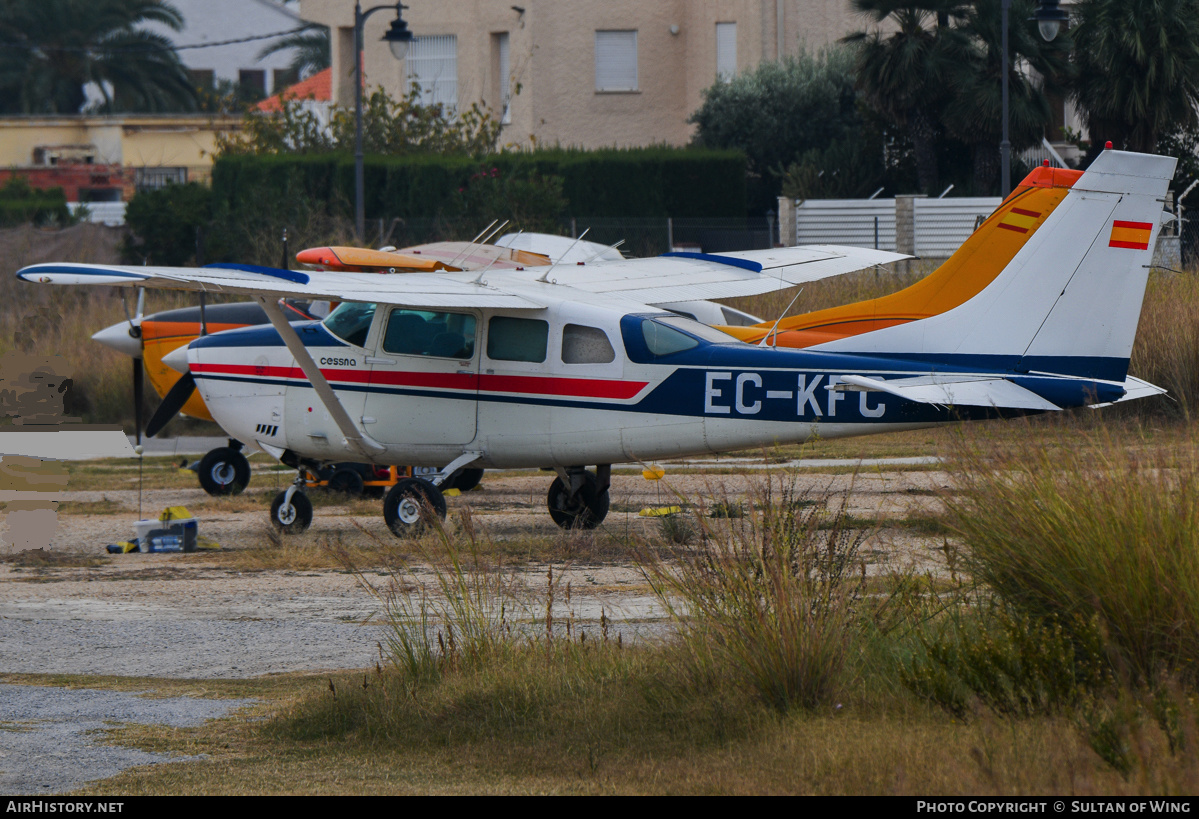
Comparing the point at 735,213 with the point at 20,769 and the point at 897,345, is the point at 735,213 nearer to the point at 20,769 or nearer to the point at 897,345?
the point at 897,345

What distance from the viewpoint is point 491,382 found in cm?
1306

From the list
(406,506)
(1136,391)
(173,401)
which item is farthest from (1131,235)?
(173,401)

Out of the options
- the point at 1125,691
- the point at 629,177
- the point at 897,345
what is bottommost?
the point at 1125,691

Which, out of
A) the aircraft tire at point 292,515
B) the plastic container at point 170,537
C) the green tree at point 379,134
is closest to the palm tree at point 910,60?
the green tree at point 379,134

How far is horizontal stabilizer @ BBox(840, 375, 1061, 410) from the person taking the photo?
38.0ft

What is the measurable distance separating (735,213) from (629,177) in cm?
320

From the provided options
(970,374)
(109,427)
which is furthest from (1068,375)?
(109,427)

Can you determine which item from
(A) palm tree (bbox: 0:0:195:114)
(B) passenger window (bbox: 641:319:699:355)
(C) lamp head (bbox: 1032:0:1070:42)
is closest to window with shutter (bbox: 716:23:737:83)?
(C) lamp head (bbox: 1032:0:1070:42)

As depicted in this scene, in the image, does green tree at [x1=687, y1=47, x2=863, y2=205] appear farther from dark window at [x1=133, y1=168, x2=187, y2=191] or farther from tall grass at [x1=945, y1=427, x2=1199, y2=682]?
tall grass at [x1=945, y1=427, x2=1199, y2=682]

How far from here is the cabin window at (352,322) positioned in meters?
13.5

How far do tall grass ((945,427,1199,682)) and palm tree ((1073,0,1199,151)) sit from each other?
27.4 m

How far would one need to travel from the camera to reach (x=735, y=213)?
38406mm

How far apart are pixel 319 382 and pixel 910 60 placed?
2530 cm

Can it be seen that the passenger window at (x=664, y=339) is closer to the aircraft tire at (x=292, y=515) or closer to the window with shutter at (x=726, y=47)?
the aircraft tire at (x=292, y=515)
